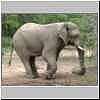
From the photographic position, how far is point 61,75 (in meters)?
2.98

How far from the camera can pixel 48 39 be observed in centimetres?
304

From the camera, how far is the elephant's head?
2.96m

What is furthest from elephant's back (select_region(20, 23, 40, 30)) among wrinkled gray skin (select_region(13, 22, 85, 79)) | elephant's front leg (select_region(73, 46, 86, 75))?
elephant's front leg (select_region(73, 46, 86, 75))

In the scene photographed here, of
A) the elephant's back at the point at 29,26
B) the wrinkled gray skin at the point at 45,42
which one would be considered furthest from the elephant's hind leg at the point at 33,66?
the elephant's back at the point at 29,26

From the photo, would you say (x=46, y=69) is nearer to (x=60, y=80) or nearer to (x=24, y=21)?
(x=60, y=80)

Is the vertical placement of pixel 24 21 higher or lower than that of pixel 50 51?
higher

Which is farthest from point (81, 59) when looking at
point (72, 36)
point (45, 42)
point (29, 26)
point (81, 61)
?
point (29, 26)

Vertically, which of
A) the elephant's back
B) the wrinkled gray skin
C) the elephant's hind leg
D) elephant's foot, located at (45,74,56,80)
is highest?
the elephant's back

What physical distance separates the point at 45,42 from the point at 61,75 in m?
0.24

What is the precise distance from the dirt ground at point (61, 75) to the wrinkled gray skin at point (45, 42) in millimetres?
35

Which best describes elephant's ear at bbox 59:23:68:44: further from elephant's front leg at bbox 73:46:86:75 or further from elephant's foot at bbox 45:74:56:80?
elephant's foot at bbox 45:74:56:80

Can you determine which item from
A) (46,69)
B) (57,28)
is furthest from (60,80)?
(57,28)

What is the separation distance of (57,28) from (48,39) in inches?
3.6

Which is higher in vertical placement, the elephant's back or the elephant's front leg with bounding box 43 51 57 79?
the elephant's back
